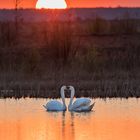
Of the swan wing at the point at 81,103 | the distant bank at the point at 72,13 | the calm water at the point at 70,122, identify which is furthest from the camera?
the distant bank at the point at 72,13

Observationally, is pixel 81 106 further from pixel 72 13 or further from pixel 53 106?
pixel 72 13

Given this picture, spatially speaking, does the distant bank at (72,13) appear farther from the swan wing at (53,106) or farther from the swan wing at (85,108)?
the swan wing at (85,108)

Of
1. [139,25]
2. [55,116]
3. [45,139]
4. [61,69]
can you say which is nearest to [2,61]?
[61,69]

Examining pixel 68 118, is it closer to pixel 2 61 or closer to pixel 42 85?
pixel 42 85

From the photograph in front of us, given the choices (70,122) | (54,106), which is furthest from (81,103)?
(70,122)

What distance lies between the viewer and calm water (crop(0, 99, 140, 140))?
11.8 meters

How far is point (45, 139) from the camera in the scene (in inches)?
449

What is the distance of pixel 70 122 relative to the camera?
13391 millimetres

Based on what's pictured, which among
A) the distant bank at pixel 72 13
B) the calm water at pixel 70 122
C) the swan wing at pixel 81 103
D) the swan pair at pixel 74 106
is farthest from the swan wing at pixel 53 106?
the distant bank at pixel 72 13

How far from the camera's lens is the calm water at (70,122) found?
11.8 m

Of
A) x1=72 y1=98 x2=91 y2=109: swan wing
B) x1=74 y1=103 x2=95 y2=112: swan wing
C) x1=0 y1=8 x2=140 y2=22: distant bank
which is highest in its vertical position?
x1=72 y1=98 x2=91 y2=109: swan wing

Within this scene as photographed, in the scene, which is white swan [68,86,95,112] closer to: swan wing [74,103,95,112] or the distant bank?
swan wing [74,103,95,112]

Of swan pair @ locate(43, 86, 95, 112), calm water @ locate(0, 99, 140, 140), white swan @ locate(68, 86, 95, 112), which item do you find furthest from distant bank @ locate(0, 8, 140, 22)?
white swan @ locate(68, 86, 95, 112)

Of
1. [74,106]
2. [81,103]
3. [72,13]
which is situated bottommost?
[72,13]
